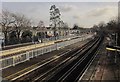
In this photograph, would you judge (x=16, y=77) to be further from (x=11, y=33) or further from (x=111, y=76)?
(x=11, y=33)

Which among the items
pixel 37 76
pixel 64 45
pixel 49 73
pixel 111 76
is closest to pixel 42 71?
pixel 49 73

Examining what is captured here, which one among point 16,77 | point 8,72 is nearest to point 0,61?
point 8,72

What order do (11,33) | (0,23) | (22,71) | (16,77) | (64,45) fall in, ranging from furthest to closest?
(11,33) → (0,23) → (64,45) → (22,71) → (16,77)

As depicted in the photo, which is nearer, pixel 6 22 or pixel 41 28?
pixel 6 22

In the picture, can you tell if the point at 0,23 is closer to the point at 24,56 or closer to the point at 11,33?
the point at 11,33

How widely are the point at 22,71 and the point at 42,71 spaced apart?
2.27m

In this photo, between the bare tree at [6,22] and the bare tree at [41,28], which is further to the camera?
the bare tree at [41,28]

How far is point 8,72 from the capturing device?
24.7 metres

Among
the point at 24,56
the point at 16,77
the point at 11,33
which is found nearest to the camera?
the point at 16,77

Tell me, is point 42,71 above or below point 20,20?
below

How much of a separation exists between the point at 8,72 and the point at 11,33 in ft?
174

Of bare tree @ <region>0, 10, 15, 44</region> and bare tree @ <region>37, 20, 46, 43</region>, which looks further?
bare tree @ <region>37, 20, 46, 43</region>

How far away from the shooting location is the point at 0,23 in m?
71.5

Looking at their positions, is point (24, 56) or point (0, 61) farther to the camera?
point (24, 56)
